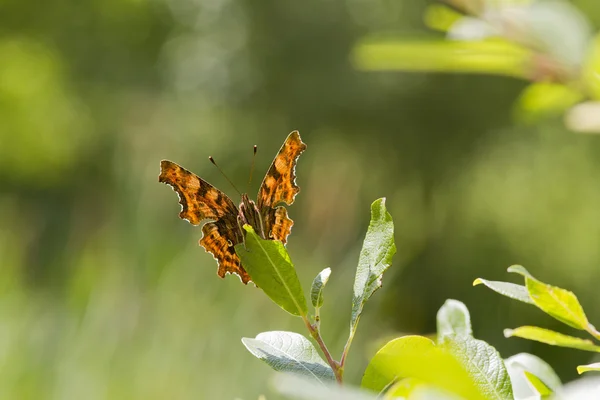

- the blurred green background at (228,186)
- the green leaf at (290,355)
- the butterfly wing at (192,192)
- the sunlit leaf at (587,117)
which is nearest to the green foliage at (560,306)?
the green leaf at (290,355)

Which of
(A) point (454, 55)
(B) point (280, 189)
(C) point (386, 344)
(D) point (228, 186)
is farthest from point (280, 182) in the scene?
(D) point (228, 186)

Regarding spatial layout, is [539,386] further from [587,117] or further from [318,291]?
[587,117]

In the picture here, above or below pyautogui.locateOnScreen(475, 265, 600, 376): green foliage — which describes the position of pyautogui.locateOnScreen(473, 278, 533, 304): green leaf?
above

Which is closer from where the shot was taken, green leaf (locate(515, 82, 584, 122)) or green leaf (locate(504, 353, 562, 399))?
green leaf (locate(504, 353, 562, 399))

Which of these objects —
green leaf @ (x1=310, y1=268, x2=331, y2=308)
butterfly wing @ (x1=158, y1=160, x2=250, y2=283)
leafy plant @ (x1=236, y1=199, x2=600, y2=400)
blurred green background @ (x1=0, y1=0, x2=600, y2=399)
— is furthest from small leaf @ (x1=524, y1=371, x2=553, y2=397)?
blurred green background @ (x1=0, y1=0, x2=600, y2=399)

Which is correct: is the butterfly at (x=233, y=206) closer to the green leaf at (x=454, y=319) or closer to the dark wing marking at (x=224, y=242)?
the dark wing marking at (x=224, y=242)

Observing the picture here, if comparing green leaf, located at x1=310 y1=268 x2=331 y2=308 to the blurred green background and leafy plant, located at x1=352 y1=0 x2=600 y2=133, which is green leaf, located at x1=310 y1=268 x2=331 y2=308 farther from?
the blurred green background
